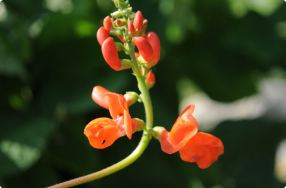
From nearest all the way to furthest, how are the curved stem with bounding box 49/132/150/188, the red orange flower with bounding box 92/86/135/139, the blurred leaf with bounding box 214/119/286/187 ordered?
the curved stem with bounding box 49/132/150/188 < the red orange flower with bounding box 92/86/135/139 < the blurred leaf with bounding box 214/119/286/187

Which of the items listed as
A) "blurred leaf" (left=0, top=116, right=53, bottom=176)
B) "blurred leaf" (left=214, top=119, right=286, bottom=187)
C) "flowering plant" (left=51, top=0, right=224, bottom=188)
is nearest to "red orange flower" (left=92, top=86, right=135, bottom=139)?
"flowering plant" (left=51, top=0, right=224, bottom=188)

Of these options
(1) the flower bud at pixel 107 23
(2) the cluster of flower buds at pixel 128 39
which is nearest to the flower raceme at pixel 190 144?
(2) the cluster of flower buds at pixel 128 39

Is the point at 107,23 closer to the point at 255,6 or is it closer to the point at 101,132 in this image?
the point at 101,132

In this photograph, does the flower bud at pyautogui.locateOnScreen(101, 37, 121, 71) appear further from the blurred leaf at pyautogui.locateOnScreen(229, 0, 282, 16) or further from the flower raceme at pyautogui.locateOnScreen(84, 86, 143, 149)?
the blurred leaf at pyautogui.locateOnScreen(229, 0, 282, 16)

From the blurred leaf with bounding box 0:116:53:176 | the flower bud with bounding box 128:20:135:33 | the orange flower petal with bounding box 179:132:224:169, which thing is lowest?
the blurred leaf with bounding box 0:116:53:176

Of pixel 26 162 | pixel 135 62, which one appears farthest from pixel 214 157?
pixel 26 162

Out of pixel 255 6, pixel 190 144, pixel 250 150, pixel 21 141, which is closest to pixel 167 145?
pixel 190 144

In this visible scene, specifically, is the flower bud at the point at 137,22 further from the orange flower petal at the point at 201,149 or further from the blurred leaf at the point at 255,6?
the blurred leaf at the point at 255,6
